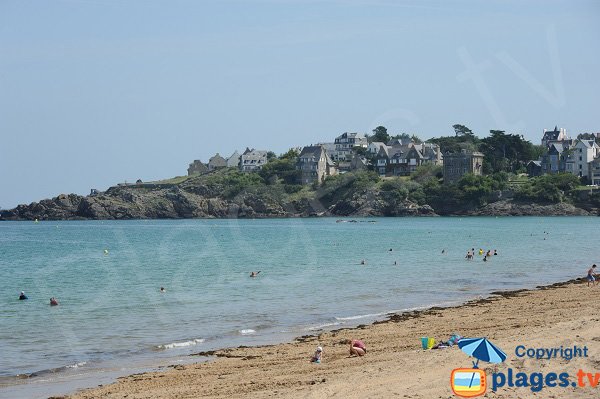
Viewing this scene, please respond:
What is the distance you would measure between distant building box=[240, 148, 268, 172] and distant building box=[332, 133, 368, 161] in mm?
17608

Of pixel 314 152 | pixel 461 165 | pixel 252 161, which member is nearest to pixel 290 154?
pixel 252 161

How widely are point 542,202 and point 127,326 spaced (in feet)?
383

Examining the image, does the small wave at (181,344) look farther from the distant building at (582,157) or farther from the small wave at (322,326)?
the distant building at (582,157)

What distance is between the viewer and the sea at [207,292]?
801 inches

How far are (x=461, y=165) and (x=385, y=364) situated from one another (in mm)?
133049

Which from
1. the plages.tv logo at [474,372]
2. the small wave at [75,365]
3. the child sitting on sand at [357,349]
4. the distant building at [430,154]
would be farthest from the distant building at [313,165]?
the plages.tv logo at [474,372]

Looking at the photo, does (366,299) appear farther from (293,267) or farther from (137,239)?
(137,239)

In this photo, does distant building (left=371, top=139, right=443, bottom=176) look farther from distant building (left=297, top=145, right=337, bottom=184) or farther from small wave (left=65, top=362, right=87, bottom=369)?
small wave (left=65, top=362, right=87, bottom=369)

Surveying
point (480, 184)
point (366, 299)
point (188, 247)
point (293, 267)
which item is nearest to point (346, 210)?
point (480, 184)

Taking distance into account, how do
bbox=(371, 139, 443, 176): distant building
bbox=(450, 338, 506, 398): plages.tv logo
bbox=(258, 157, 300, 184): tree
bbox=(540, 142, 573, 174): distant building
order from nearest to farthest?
1. bbox=(450, 338, 506, 398): plages.tv logo
2. bbox=(540, 142, 573, 174): distant building
3. bbox=(371, 139, 443, 176): distant building
4. bbox=(258, 157, 300, 184): tree

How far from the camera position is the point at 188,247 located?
7481 centimetres

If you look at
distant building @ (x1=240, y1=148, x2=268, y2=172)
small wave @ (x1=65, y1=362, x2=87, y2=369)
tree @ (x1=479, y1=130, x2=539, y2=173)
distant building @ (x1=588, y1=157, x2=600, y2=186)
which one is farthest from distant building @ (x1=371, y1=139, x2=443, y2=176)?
small wave @ (x1=65, y1=362, x2=87, y2=369)

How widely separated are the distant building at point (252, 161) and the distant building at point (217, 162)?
1274 cm

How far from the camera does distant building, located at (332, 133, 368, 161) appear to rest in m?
184
